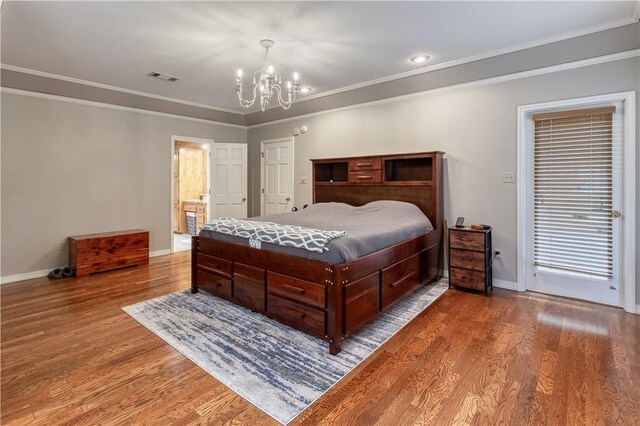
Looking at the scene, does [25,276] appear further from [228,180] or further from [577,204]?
[577,204]

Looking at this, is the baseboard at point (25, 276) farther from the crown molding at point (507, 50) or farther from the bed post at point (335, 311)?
the crown molding at point (507, 50)

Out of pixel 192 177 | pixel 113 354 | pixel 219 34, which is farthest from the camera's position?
pixel 192 177

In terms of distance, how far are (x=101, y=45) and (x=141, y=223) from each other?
2.91m

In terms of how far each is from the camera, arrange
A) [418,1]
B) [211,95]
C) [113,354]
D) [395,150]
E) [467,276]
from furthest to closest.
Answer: [211,95], [395,150], [467,276], [418,1], [113,354]

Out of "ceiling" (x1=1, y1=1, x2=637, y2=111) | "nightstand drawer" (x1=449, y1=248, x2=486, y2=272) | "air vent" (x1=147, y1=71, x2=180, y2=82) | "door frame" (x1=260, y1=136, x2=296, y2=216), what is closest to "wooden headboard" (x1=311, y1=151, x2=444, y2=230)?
"nightstand drawer" (x1=449, y1=248, x2=486, y2=272)

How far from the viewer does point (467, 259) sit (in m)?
3.64

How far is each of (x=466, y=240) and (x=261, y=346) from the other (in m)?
2.51

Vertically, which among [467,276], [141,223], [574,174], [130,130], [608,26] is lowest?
[467,276]

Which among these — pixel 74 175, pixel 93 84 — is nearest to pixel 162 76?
pixel 93 84

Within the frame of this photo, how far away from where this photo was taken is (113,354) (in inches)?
92.1

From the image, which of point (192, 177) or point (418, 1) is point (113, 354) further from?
point (192, 177)

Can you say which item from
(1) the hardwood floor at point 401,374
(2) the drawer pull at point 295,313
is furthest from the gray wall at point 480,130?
(2) the drawer pull at point 295,313

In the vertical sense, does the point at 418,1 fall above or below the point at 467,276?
above

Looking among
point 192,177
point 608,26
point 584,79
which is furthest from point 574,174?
point 192,177
